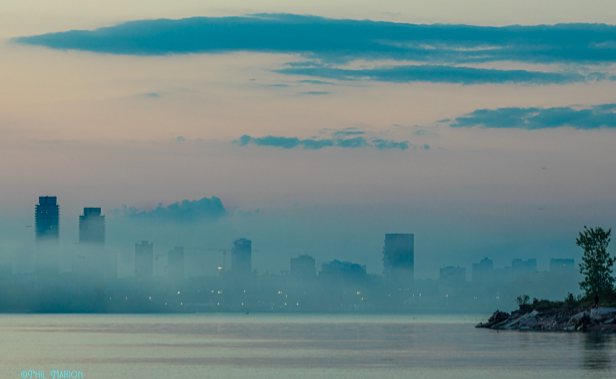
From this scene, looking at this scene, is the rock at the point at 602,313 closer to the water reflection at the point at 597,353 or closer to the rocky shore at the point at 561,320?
the rocky shore at the point at 561,320

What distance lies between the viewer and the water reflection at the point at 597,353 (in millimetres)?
81762

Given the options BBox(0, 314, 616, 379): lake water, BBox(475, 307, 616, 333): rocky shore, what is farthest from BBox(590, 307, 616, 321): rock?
BBox(0, 314, 616, 379): lake water

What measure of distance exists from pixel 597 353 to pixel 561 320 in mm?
70292

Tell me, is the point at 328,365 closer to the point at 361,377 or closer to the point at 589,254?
the point at 361,377

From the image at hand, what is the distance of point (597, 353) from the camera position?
3802 inches

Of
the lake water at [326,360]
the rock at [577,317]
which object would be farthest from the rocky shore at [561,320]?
the lake water at [326,360]

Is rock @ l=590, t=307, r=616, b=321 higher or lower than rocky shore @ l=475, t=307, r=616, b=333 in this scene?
higher

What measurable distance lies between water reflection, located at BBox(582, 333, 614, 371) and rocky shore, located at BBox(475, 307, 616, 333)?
2498cm

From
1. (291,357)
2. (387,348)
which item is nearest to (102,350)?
(291,357)

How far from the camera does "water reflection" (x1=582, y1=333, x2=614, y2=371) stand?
8176 centimetres

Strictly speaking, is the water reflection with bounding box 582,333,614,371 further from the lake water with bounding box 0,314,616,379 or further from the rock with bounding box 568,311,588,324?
the rock with bounding box 568,311,588,324

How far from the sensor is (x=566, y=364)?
8469 centimetres

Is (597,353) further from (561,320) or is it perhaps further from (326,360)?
(561,320)

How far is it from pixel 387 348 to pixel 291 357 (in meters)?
23.6
